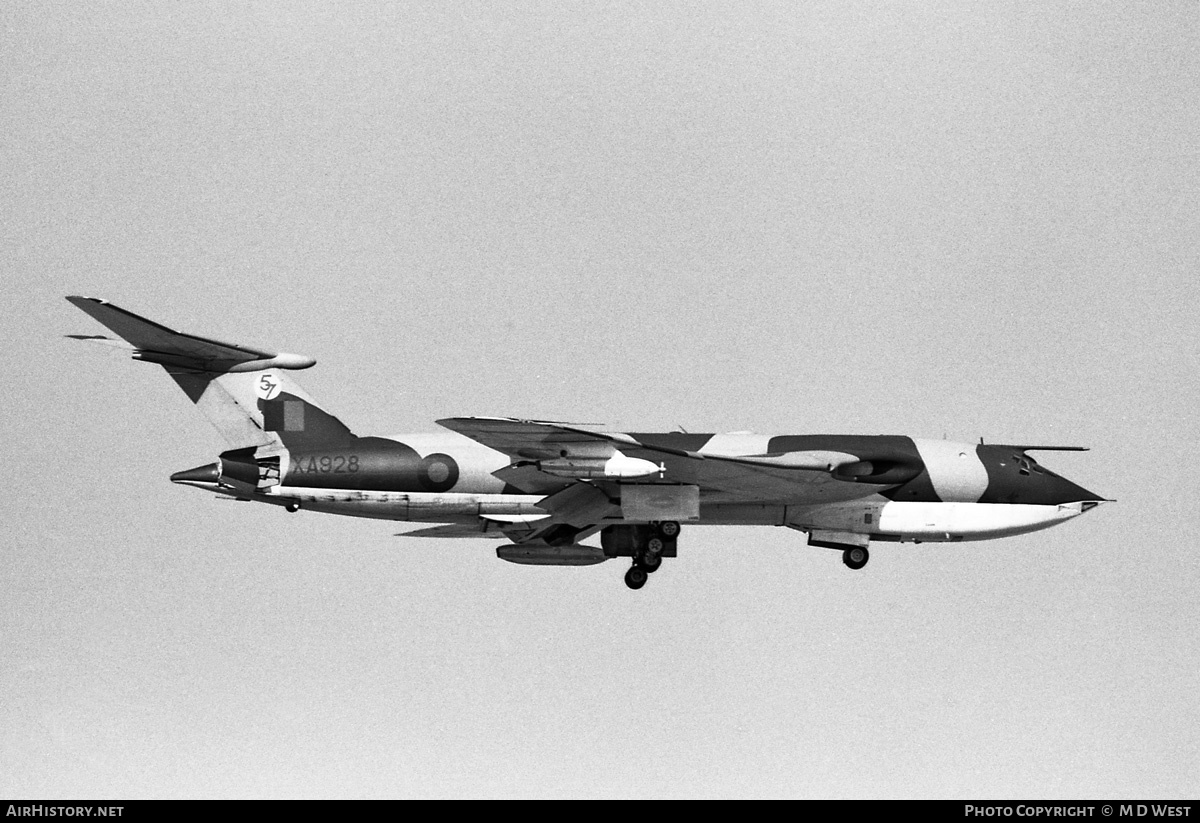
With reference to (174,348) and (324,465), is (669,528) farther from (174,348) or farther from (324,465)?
(174,348)

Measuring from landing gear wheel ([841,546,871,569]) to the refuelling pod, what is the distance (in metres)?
5.13

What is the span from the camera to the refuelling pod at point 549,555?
39844 millimetres

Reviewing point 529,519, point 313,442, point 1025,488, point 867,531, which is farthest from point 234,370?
point 1025,488

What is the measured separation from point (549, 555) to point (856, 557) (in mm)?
6380

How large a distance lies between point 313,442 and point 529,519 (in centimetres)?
470

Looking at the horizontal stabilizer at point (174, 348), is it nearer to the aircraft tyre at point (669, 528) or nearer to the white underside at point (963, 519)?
the aircraft tyre at point (669, 528)

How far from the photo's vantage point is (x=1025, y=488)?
4091 cm

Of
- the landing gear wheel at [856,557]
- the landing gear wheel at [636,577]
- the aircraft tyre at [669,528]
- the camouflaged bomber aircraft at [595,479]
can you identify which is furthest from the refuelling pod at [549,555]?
the landing gear wheel at [856,557]

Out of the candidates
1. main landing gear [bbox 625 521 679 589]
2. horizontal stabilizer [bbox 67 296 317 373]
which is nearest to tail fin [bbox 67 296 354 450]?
horizontal stabilizer [bbox 67 296 317 373]

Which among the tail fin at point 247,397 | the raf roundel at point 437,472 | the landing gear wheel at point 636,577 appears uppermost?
the tail fin at point 247,397

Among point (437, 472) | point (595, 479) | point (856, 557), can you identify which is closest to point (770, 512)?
point (856, 557)

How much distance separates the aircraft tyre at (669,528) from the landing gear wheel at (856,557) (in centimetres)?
398

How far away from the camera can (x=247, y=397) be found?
39719 millimetres
